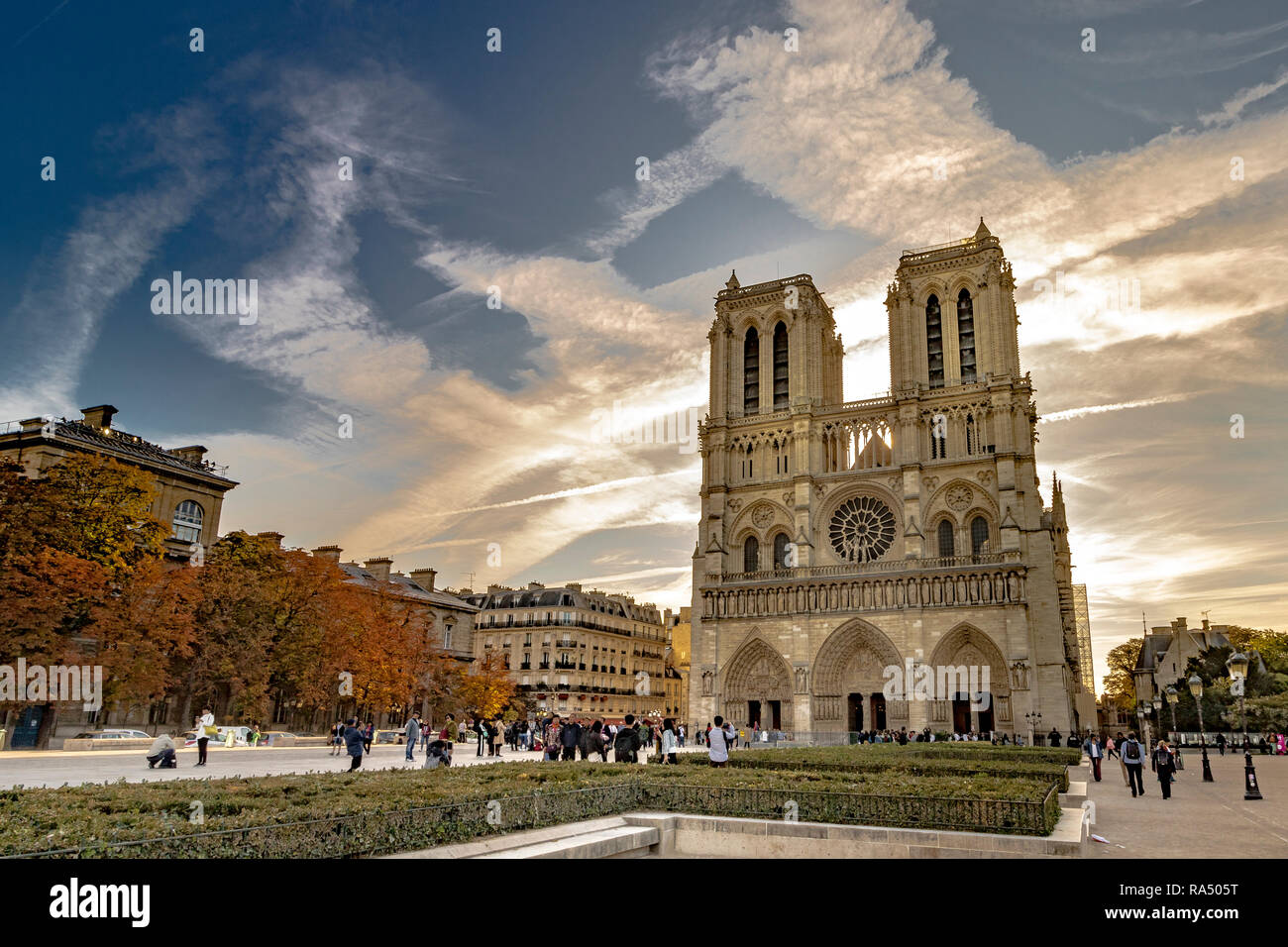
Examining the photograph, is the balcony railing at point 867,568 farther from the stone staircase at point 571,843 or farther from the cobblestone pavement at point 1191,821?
the stone staircase at point 571,843

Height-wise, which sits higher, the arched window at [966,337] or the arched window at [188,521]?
the arched window at [966,337]

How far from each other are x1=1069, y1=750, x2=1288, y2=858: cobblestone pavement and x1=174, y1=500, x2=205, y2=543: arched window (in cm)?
3800

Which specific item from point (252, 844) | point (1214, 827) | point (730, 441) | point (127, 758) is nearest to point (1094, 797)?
point (1214, 827)

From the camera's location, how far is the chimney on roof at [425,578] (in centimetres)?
6019

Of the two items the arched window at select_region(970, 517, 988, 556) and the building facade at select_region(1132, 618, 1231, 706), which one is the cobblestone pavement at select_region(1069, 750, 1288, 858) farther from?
the building facade at select_region(1132, 618, 1231, 706)

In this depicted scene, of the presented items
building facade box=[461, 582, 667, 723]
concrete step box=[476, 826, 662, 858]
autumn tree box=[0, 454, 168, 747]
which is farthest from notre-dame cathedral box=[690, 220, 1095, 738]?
concrete step box=[476, 826, 662, 858]

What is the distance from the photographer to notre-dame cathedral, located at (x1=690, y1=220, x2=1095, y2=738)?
4878 centimetres

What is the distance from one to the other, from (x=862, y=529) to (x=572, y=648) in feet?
86.9

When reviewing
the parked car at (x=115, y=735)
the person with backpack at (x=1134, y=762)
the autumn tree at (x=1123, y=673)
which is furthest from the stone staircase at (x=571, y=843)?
the autumn tree at (x=1123, y=673)

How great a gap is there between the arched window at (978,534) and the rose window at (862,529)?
15.4 feet

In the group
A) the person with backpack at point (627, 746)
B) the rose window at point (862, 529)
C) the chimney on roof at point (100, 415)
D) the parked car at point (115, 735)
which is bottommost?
the parked car at point (115, 735)

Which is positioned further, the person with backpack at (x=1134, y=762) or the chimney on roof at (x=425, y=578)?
the chimney on roof at (x=425, y=578)
